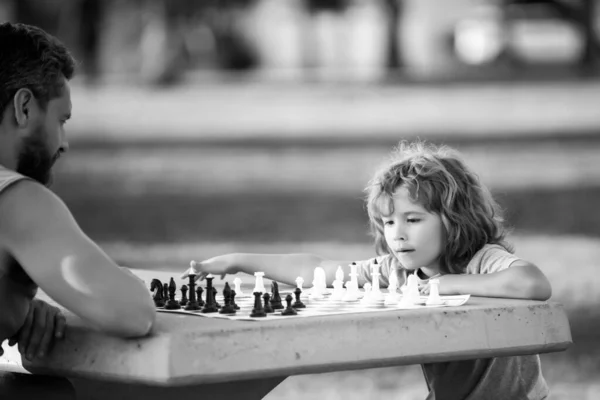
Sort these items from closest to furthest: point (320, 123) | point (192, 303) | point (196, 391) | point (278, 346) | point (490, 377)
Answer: point (278, 346) → point (196, 391) → point (192, 303) → point (490, 377) → point (320, 123)

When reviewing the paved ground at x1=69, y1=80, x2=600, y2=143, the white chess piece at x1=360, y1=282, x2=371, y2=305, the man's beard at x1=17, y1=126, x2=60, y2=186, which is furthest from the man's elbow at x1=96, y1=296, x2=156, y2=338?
the paved ground at x1=69, y1=80, x2=600, y2=143

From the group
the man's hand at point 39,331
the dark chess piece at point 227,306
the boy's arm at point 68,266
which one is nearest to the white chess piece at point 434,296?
the dark chess piece at point 227,306

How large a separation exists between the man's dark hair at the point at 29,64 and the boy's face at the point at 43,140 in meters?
0.02

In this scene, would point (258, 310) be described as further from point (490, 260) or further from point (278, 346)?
point (490, 260)

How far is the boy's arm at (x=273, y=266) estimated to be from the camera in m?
4.13

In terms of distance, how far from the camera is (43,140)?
311 centimetres

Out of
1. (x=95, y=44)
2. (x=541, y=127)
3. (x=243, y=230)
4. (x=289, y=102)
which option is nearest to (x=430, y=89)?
(x=289, y=102)

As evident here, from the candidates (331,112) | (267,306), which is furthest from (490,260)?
(331,112)

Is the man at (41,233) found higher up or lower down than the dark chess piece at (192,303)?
higher up

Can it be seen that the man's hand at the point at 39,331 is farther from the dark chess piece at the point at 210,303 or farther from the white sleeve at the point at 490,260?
the white sleeve at the point at 490,260

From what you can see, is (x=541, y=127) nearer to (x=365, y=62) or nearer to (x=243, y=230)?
(x=243, y=230)

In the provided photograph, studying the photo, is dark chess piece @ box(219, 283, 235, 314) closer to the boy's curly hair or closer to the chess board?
the chess board

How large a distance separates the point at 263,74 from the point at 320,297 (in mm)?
29009

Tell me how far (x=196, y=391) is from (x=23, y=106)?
0.84 m
